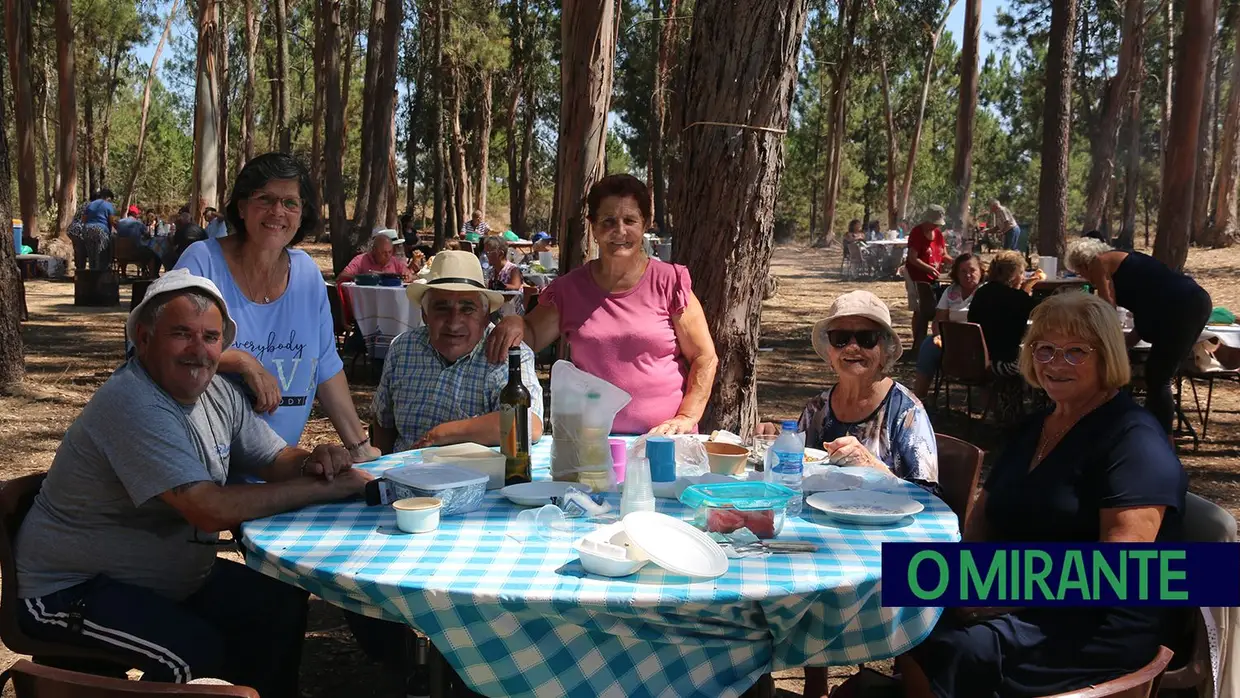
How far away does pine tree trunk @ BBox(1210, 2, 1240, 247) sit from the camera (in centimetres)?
2570

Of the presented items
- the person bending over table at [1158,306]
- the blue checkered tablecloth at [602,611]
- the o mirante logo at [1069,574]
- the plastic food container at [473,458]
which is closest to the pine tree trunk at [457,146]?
the person bending over table at [1158,306]

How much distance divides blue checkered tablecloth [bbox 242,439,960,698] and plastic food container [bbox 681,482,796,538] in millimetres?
132

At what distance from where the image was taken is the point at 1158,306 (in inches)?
248

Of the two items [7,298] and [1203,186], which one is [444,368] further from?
[1203,186]

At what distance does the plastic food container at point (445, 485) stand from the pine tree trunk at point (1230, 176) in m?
27.8

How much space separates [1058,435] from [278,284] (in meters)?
2.38

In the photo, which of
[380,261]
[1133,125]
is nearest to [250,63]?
[380,261]

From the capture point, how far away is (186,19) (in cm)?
3569

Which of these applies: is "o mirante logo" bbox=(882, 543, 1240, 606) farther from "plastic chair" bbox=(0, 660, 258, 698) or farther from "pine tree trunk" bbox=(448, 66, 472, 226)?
"pine tree trunk" bbox=(448, 66, 472, 226)

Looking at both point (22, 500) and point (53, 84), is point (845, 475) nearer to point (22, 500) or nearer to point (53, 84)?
point (22, 500)

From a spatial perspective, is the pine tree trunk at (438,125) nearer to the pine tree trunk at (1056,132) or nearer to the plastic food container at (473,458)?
the pine tree trunk at (1056,132)

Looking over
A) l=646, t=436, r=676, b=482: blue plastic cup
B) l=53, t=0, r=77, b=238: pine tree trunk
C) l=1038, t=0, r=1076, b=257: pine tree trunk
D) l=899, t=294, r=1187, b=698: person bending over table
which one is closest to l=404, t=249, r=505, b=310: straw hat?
l=646, t=436, r=676, b=482: blue plastic cup

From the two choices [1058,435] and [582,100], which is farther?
[582,100]

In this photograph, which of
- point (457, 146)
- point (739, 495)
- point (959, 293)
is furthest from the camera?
point (457, 146)
